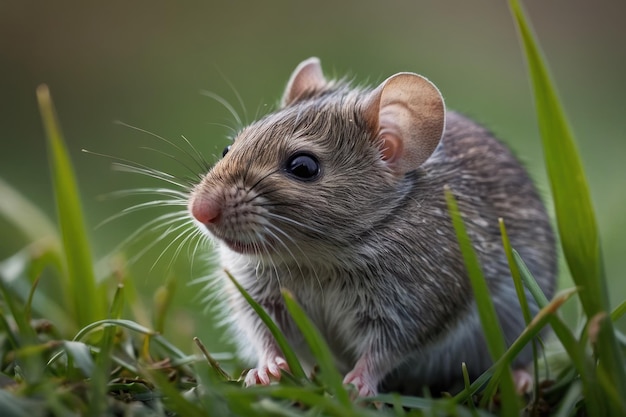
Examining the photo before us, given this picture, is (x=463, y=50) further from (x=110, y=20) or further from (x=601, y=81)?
(x=110, y=20)

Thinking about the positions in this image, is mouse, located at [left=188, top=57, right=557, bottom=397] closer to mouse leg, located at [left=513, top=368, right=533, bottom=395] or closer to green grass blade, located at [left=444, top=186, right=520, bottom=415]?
mouse leg, located at [left=513, top=368, right=533, bottom=395]

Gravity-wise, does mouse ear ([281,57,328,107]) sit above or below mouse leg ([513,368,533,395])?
above

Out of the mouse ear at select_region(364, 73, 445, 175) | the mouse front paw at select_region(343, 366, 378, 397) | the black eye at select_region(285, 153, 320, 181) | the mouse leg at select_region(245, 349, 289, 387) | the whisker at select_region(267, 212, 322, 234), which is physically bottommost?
the mouse front paw at select_region(343, 366, 378, 397)

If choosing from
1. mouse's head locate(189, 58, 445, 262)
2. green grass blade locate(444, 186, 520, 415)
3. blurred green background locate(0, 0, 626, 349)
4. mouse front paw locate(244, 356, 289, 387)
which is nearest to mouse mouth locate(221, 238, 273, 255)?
mouse's head locate(189, 58, 445, 262)

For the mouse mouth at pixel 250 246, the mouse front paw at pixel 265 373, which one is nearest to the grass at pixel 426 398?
the mouse front paw at pixel 265 373

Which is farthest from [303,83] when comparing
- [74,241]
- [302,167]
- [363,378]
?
[363,378]

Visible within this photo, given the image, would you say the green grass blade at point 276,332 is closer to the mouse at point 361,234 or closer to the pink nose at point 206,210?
the mouse at point 361,234

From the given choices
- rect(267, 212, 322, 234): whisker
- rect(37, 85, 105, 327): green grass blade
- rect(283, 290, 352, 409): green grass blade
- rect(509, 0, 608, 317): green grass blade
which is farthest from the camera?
rect(37, 85, 105, 327): green grass blade

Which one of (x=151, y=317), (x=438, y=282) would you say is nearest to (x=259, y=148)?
(x=438, y=282)
